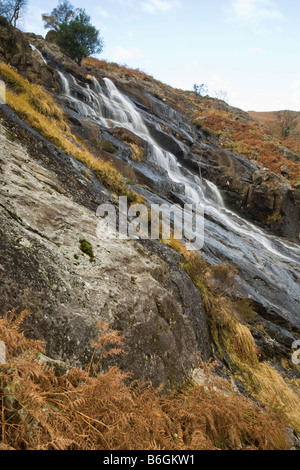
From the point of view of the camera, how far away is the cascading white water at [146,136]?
1558 centimetres

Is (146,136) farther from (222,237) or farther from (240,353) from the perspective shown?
(240,353)

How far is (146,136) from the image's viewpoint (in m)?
18.7

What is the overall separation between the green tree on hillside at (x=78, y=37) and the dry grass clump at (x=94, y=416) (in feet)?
85.6

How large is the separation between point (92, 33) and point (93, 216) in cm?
2451

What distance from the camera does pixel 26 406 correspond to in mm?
1426

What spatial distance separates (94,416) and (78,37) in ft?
89.3

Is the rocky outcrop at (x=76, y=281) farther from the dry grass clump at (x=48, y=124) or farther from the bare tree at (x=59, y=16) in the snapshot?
the bare tree at (x=59, y=16)

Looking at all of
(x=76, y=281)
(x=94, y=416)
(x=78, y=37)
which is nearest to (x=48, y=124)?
(x=76, y=281)

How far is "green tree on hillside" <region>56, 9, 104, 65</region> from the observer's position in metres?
21.7

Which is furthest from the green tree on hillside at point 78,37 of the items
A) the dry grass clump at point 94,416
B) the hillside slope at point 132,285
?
the dry grass clump at point 94,416

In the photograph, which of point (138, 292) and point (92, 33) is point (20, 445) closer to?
point (138, 292)

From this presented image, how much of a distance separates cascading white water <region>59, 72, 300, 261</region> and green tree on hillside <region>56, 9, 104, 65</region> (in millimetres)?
4328

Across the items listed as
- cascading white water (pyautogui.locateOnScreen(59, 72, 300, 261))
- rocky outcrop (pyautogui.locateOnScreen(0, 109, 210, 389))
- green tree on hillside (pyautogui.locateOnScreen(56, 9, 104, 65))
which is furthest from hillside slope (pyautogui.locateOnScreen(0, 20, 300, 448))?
green tree on hillside (pyautogui.locateOnScreen(56, 9, 104, 65))
